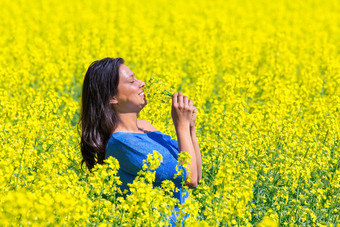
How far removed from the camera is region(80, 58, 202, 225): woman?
160 inches

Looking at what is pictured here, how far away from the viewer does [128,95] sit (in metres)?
4.27

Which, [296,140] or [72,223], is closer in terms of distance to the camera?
[72,223]

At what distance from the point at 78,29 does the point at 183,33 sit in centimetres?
251

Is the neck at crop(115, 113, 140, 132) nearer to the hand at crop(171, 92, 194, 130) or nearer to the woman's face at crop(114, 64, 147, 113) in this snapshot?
the woman's face at crop(114, 64, 147, 113)

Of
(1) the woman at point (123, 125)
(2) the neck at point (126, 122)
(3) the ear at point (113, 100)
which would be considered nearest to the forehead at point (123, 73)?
(1) the woman at point (123, 125)

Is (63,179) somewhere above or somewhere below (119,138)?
below

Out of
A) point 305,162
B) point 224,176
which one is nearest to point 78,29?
point 305,162

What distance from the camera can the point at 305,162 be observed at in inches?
205

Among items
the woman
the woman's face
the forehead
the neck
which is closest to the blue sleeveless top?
the woman

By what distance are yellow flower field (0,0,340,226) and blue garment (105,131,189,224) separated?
113mm

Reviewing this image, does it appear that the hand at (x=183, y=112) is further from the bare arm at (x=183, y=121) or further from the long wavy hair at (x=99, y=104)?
the long wavy hair at (x=99, y=104)

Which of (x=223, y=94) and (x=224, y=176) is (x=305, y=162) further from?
(x=223, y=94)

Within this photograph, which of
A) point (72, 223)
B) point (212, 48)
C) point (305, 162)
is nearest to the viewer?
point (72, 223)

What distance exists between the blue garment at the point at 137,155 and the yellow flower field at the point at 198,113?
113mm
